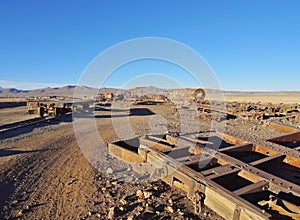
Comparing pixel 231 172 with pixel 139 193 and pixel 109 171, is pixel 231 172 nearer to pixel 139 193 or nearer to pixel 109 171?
pixel 139 193

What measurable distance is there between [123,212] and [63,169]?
8.05ft

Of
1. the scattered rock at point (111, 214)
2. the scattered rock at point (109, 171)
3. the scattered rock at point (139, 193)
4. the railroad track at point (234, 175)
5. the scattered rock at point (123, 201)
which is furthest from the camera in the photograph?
the scattered rock at point (109, 171)

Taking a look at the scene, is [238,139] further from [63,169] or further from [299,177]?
[63,169]

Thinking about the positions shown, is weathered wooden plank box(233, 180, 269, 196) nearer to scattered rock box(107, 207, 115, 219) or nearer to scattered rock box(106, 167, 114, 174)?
scattered rock box(107, 207, 115, 219)

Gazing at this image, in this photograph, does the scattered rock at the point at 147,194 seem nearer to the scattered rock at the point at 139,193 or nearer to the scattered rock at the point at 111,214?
the scattered rock at the point at 139,193

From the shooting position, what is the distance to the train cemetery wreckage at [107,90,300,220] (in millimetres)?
2137

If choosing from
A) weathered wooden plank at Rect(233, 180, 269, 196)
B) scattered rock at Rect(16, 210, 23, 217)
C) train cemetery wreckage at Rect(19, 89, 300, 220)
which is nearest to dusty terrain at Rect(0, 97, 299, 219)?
scattered rock at Rect(16, 210, 23, 217)

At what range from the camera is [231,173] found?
2686 millimetres

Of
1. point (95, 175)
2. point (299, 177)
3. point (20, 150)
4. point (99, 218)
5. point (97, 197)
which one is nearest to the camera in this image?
point (99, 218)

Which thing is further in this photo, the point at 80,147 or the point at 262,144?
the point at 80,147

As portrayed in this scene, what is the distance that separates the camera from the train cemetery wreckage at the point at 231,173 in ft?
7.01

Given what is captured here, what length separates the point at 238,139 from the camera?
412 centimetres

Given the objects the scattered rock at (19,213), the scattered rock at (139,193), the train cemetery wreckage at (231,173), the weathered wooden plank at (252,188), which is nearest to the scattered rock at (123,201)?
the scattered rock at (139,193)

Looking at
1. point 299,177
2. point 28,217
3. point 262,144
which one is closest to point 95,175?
point 28,217
